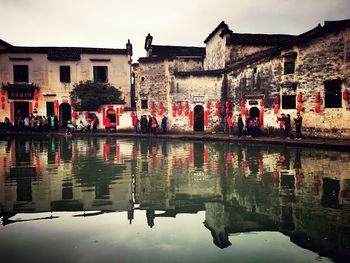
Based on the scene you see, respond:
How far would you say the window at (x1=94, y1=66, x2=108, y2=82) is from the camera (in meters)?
27.9

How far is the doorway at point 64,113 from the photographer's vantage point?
2772cm

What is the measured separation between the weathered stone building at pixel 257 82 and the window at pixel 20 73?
10.1m

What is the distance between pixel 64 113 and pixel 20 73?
497 centimetres

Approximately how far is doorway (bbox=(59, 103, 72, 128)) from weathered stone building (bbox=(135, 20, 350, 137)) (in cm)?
730

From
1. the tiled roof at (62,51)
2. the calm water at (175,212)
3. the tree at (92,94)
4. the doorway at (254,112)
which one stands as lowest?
the calm water at (175,212)

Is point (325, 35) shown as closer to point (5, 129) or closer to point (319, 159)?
point (319, 159)

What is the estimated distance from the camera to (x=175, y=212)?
5.80 metres

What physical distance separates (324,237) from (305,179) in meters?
3.73

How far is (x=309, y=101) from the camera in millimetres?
17266

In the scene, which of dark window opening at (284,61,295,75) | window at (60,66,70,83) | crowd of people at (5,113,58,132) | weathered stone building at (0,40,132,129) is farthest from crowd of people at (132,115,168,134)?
dark window opening at (284,61,295,75)

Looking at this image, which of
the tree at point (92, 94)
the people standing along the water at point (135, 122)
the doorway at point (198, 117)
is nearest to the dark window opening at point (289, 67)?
the doorway at point (198, 117)

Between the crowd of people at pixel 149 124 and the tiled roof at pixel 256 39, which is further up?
the tiled roof at pixel 256 39

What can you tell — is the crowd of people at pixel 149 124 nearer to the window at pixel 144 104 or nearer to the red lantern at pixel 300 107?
the window at pixel 144 104

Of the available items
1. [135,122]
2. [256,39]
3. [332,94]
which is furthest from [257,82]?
[135,122]
